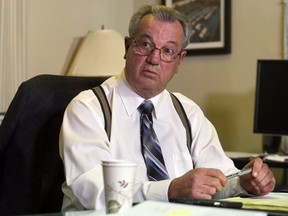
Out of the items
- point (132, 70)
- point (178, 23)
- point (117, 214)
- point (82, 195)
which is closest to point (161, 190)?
point (82, 195)

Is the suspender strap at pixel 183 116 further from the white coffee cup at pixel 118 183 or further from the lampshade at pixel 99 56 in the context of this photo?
the lampshade at pixel 99 56

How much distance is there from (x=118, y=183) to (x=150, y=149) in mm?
700

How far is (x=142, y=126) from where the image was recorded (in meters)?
1.62

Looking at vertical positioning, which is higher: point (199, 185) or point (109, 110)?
point (109, 110)

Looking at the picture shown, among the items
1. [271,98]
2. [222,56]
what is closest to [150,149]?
[271,98]

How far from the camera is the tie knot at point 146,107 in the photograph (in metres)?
1.65

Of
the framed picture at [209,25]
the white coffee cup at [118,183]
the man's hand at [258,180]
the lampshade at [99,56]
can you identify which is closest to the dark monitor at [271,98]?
the framed picture at [209,25]

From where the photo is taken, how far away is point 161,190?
128 cm

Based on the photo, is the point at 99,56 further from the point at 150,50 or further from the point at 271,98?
the point at 150,50

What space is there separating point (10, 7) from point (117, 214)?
201 cm

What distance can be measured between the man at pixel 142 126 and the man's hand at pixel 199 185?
0.40 feet

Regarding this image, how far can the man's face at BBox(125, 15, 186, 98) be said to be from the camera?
5.31 ft

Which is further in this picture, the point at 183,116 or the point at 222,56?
the point at 222,56

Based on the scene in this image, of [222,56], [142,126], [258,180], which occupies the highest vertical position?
[222,56]
